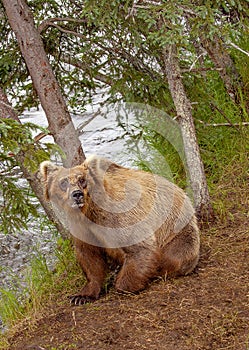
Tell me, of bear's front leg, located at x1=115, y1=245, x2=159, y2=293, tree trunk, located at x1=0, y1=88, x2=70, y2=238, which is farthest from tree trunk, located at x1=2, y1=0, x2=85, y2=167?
bear's front leg, located at x1=115, y1=245, x2=159, y2=293

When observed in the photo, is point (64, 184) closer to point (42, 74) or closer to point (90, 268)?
point (90, 268)

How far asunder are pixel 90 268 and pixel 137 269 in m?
0.48

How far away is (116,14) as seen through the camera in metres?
6.01

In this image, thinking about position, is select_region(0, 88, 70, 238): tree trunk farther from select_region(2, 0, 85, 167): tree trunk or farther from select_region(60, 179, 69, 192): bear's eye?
select_region(60, 179, 69, 192): bear's eye

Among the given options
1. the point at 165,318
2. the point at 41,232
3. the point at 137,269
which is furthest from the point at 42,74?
the point at 165,318

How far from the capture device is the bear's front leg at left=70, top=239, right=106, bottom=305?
17.8 feet

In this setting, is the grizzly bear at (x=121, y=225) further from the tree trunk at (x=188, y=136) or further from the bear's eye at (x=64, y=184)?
the tree trunk at (x=188, y=136)

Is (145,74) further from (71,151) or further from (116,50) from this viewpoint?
(71,151)

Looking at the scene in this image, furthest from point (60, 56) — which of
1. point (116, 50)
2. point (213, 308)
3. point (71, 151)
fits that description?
point (213, 308)

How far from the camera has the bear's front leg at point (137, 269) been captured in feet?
17.2

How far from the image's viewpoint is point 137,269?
5281 mm

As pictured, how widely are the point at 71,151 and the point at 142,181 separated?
1.18 m

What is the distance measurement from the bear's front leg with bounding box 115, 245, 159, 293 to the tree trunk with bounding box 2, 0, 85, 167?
5.13 feet

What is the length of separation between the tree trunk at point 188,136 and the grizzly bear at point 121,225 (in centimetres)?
75
